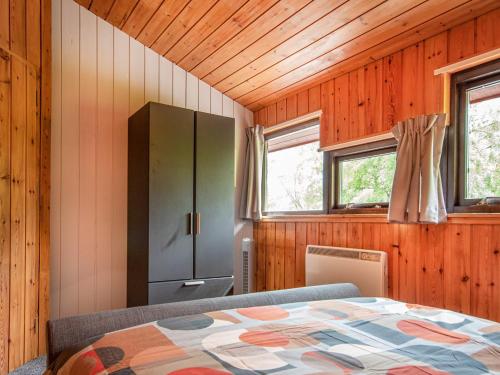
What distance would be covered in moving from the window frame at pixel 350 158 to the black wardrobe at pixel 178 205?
2.64ft

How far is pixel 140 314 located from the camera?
125cm

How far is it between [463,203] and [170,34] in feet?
7.80

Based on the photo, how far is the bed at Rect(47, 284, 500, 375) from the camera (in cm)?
84

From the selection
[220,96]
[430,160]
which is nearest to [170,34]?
[220,96]

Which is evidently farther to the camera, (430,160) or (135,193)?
(135,193)

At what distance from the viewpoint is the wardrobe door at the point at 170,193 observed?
8.46 ft

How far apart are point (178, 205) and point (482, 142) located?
6.49 feet

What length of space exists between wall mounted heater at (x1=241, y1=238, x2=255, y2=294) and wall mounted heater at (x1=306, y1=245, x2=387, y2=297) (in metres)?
0.80

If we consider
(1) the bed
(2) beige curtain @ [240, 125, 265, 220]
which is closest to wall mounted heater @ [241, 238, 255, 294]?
(2) beige curtain @ [240, 125, 265, 220]

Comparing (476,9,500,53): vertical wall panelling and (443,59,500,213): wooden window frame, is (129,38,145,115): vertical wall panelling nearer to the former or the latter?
(443,59,500,213): wooden window frame

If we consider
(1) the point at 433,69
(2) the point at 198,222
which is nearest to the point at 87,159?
(2) the point at 198,222

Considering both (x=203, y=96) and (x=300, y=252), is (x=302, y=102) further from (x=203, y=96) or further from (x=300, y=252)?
(x=300, y=252)

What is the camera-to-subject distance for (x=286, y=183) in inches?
136

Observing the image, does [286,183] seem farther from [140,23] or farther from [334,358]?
[334,358]
